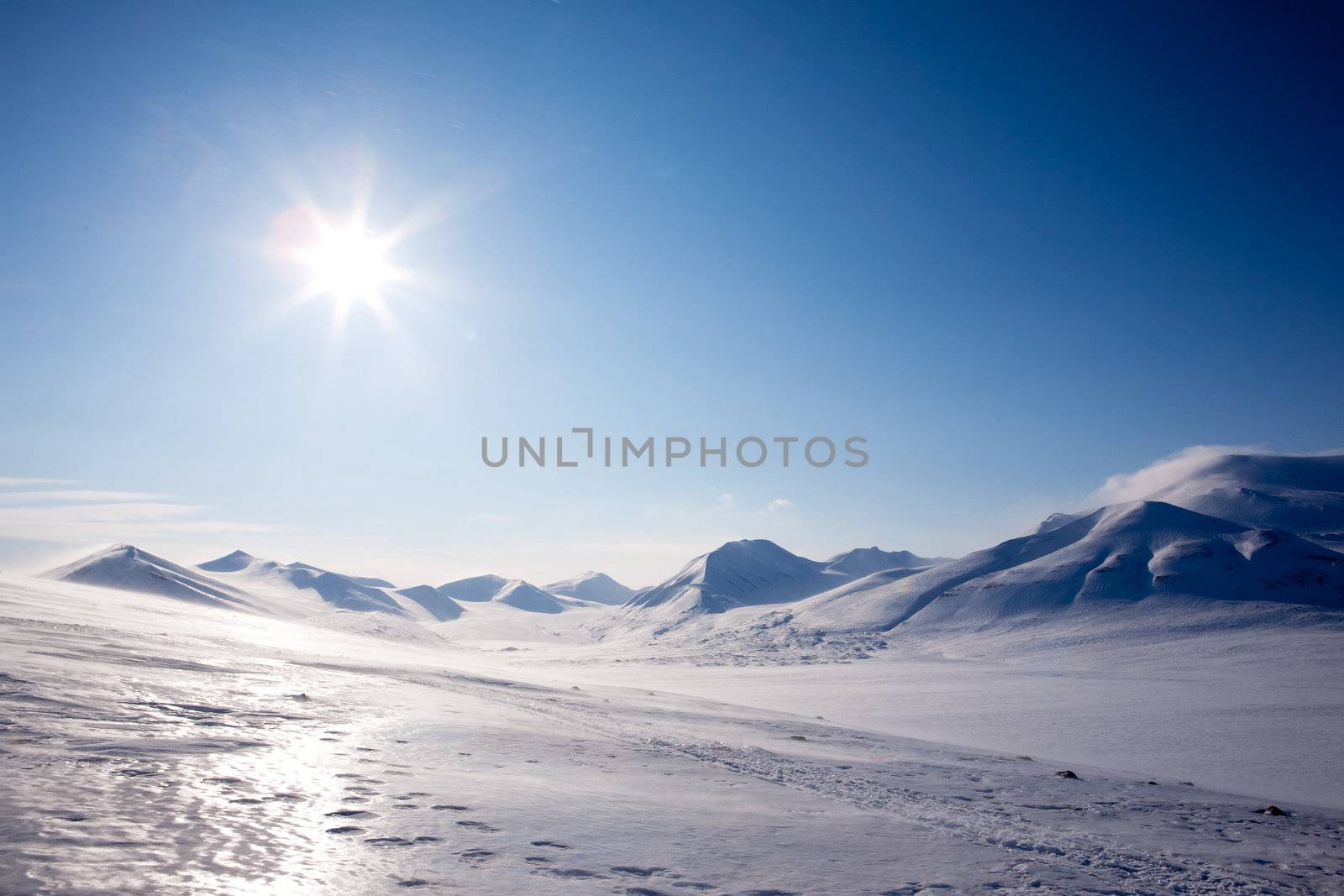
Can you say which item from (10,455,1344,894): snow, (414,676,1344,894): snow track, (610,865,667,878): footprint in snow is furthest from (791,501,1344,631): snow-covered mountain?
(610,865,667,878): footprint in snow

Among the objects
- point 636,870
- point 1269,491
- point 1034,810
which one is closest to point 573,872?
point 636,870

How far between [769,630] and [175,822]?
11197cm

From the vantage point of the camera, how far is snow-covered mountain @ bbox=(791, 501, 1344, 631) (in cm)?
9000

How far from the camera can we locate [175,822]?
26.1 feet

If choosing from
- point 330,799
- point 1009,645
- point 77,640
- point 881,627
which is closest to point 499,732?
point 330,799

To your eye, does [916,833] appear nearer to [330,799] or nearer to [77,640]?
[330,799]

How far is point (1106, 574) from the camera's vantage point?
98812mm

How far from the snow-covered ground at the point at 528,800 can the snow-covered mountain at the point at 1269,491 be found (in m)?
141

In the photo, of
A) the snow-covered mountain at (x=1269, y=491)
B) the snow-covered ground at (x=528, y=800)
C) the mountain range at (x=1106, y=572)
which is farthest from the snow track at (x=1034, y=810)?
the snow-covered mountain at (x=1269, y=491)

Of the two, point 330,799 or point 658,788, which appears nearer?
point 330,799

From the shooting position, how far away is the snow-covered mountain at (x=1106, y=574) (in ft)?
295

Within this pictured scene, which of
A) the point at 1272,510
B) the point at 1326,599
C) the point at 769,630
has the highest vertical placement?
the point at 1272,510

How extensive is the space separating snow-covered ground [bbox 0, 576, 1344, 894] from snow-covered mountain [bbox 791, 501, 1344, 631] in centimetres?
7807

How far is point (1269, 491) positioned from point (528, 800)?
19215 centimetres
